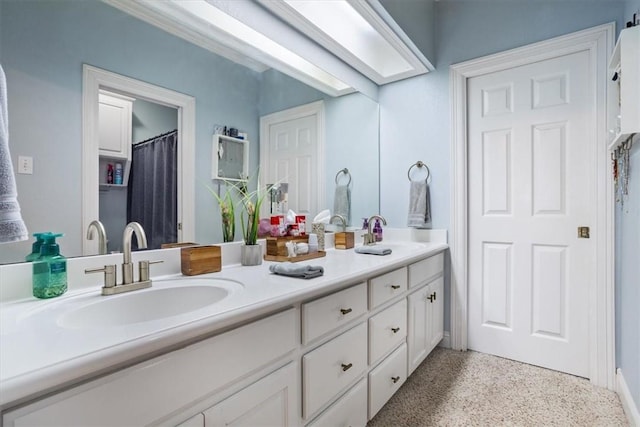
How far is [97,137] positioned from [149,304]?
601 mm

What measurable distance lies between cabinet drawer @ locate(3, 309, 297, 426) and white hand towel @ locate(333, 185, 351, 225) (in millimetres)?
1394

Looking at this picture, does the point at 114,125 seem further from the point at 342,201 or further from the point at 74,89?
the point at 342,201

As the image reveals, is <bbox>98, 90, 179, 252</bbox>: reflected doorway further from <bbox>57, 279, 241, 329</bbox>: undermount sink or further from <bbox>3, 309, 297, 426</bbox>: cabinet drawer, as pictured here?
<bbox>3, 309, 297, 426</bbox>: cabinet drawer

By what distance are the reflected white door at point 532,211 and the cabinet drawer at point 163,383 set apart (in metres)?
1.87

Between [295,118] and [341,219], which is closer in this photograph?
[295,118]

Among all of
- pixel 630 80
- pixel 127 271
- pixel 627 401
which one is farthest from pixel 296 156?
pixel 627 401

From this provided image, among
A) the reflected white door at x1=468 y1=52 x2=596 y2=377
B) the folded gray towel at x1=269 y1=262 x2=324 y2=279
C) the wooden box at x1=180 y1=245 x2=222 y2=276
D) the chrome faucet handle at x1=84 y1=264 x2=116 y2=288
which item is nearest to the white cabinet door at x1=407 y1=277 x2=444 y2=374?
the reflected white door at x1=468 y1=52 x2=596 y2=377

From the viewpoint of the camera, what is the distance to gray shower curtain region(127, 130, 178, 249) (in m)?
1.22

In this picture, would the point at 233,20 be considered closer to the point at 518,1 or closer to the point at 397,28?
the point at 397,28

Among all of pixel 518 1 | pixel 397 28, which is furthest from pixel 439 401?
pixel 518 1

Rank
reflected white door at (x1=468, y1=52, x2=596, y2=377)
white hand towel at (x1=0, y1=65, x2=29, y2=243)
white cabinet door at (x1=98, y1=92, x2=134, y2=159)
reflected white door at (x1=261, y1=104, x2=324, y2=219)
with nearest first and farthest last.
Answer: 1. white hand towel at (x1=0, y1=65, x2=29, y2=243)
2. white cabinet door at (x1=98, y1=92, x2=134, y2=159)
3. reflected white door at (x1=261, y1=104, x2=324, y2=219)
4. reflected white door at (x1=468, y1=52, x2=596, y2=377)

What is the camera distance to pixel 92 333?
676 mm

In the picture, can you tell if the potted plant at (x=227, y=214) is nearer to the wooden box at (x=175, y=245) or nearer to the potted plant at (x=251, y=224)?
the potted plant at (x=251, y=224)

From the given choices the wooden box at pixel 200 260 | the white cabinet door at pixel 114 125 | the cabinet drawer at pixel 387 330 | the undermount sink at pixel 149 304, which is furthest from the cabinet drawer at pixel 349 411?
the white cabinet door at pixel 114 125
